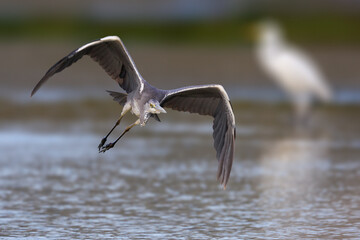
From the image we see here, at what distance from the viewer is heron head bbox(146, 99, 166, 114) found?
8.02 m

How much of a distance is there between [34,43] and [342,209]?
696 inches

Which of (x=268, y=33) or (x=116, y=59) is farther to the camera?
(x=268, y=33)

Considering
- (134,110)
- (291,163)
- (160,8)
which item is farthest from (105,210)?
(160,8)

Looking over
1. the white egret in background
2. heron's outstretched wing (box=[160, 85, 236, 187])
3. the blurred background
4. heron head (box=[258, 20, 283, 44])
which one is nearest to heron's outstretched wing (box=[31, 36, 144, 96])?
heron's outstretched wing (box=[160, 85, 236, 187])

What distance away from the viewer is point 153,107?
26.3 ft

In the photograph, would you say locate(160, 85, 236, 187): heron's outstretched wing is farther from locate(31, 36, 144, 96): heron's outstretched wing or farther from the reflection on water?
the reflection on water

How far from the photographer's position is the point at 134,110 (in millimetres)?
8188

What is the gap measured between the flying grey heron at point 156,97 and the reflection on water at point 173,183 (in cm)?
65

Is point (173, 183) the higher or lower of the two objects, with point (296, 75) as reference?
lower

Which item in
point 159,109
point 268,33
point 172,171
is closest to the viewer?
point 159,109

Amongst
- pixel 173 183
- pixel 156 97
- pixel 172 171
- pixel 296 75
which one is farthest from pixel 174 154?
pixel 296 75

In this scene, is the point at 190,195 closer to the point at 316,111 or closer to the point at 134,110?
the point at 134,110

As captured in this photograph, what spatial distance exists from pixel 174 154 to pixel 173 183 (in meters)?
1.77

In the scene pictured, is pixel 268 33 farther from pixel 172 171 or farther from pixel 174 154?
pixel 172 171
